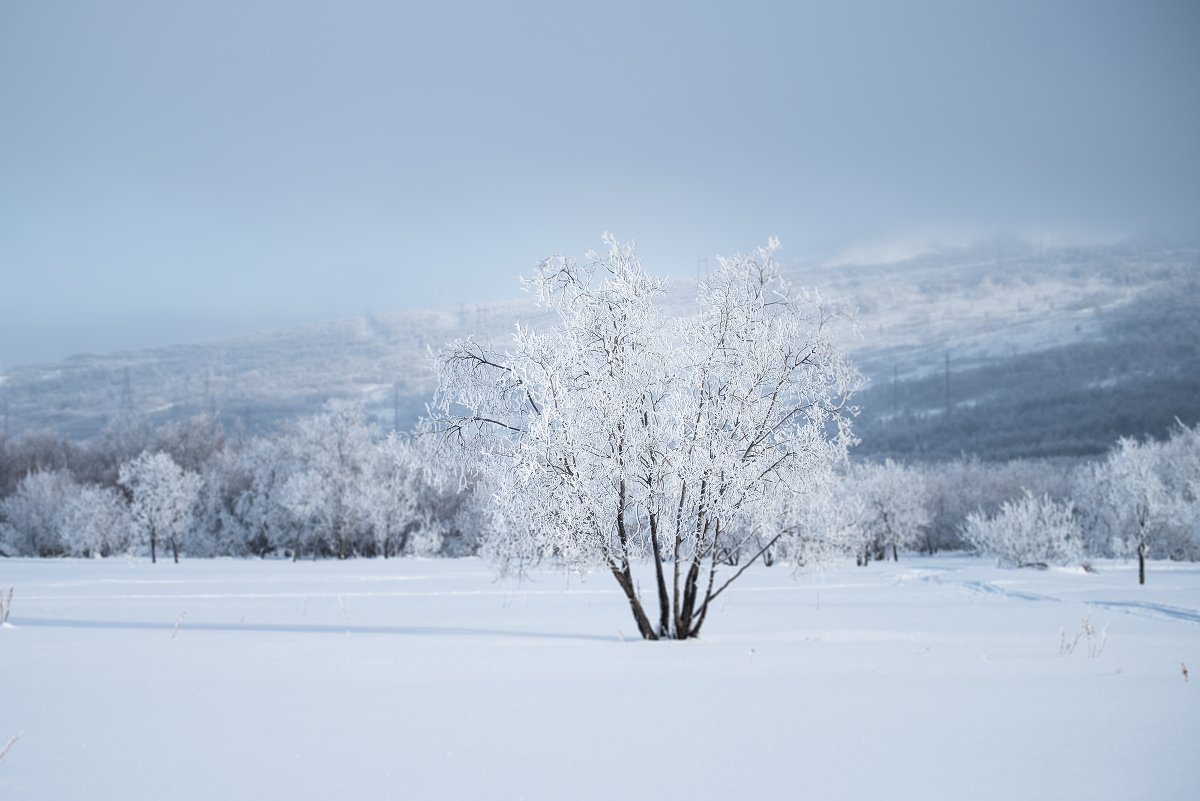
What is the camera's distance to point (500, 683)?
1172 centimetres

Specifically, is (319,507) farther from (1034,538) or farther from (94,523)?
(1034,538)

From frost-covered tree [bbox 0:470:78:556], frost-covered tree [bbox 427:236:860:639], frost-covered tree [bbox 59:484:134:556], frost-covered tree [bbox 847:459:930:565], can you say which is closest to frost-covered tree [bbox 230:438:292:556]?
frost-covered tree [bbox 59:484:134:556]

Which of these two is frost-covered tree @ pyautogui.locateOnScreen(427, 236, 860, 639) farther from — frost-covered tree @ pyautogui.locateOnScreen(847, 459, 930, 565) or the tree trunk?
frost-covered tree @ pyautogui.locateOnScreen(847, 459, 930, 565)

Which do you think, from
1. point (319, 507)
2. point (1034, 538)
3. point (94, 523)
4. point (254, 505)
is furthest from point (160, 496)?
point (1034, 538)

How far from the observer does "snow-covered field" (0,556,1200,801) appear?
6.75 meters

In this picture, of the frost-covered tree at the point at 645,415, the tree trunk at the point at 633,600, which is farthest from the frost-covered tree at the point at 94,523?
the tree trunk at the point at 633,600

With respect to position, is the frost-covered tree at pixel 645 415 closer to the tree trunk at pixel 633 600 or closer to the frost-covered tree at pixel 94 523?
the tree trunk at pixel 633 600

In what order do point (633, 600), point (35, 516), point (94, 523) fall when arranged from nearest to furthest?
point (633, 600) < point (94, 523) < point (35, 516)

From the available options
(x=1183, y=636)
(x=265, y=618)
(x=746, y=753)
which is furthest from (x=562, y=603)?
(x=746, y=753)

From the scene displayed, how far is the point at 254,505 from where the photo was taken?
268ft

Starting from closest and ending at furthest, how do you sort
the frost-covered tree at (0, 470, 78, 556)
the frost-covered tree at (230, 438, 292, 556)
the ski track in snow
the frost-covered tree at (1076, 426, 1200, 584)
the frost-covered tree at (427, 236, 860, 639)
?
1. the frost-covered tree at (427, 236, 860, 639)
2. the ski track in snow
3. the frost-covered tree at (1076, 426, 1200, 584)
4. the frost-covered tree at (0, 470, 78, 556)
5. the frost-covered tree at (230, 438, 292, 556)

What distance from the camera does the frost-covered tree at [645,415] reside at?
53.5 ft

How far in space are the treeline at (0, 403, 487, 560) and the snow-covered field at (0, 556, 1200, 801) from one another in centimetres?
5188

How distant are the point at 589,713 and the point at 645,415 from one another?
8239 mm
